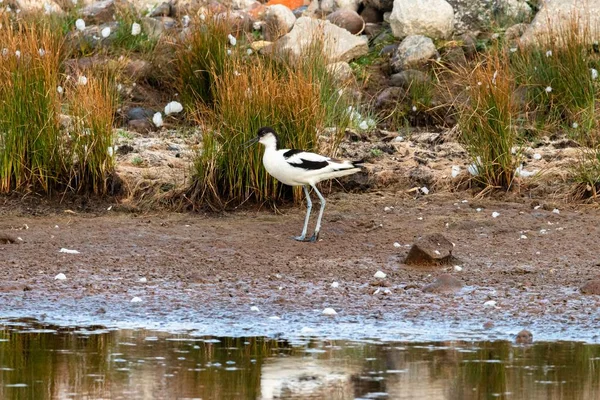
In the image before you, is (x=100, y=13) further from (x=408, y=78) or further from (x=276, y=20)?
(x=408, y=78)

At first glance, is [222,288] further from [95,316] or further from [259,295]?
[95,316]

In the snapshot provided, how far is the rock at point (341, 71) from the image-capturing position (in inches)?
461

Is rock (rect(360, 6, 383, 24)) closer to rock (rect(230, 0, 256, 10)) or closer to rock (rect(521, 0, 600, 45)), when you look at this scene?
rock (rect(230, 0, 256, 10))

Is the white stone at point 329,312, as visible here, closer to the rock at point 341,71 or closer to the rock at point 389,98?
the rock at point 341,71

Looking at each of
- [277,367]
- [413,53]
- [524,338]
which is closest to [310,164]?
[524,338]

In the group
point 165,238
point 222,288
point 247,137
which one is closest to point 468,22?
point 247,137

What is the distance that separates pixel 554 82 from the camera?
11.9m

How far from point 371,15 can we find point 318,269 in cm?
822

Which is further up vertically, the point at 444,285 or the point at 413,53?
the point at 413,53

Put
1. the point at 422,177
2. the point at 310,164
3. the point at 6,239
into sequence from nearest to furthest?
the point at 6,239, the point at 310,164, the point at 422,177

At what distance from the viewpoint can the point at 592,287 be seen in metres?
7.36

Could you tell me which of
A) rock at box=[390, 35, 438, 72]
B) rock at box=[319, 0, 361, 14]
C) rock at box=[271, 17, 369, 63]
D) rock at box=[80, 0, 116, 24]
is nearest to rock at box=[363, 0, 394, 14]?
rock at box=[319, 0, 361, 14]

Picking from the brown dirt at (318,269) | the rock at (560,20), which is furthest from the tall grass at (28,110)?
the rock at (560,20)

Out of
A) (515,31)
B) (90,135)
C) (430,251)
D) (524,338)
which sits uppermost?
(515,31)
